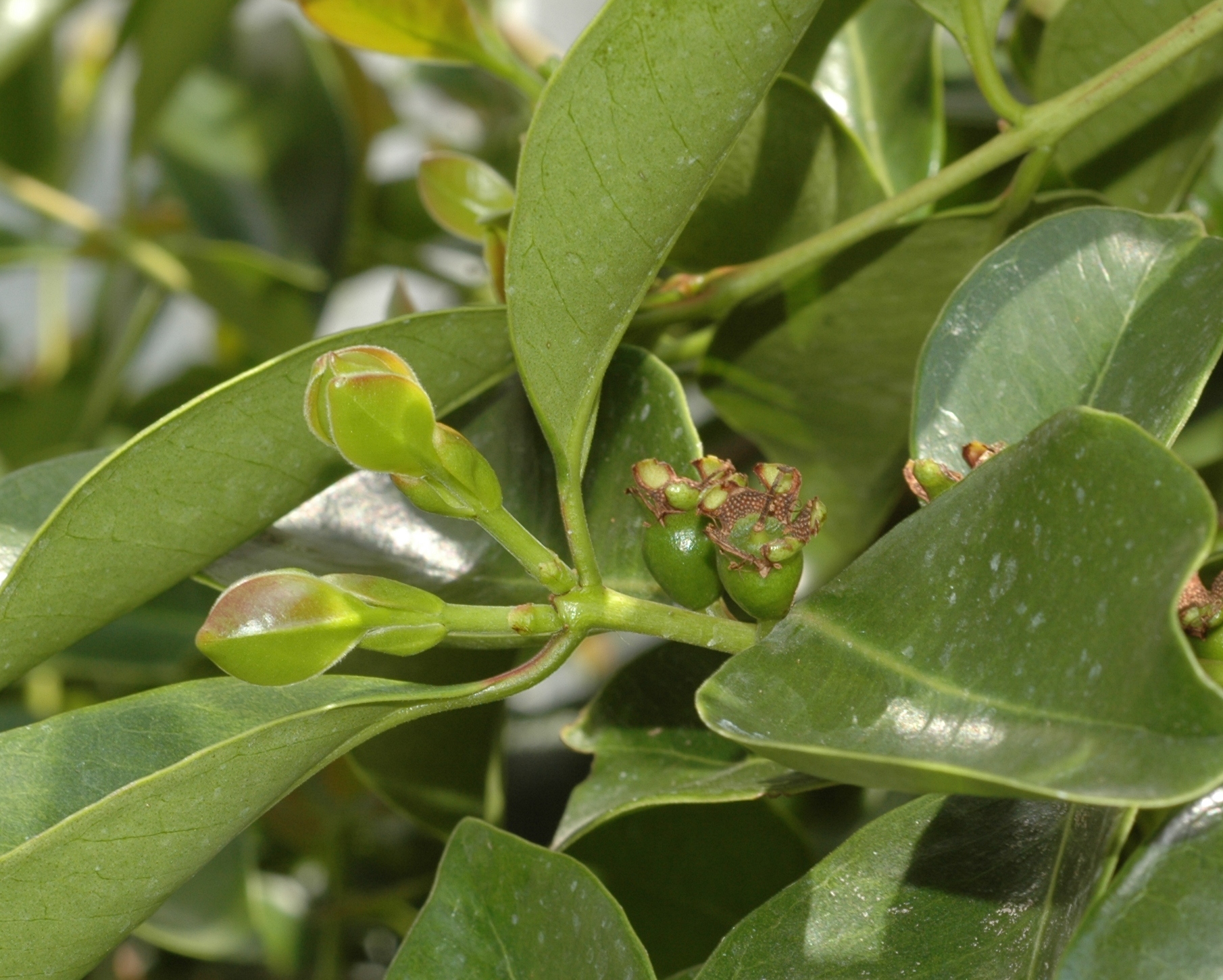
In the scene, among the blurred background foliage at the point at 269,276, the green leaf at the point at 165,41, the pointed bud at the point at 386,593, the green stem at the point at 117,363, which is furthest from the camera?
the green stem at the point at 117,363

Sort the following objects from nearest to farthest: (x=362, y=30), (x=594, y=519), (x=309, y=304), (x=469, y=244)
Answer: (x=594, y=519) < (x=362, y=30) < (x=309, y=304) < (x=469, y=244)

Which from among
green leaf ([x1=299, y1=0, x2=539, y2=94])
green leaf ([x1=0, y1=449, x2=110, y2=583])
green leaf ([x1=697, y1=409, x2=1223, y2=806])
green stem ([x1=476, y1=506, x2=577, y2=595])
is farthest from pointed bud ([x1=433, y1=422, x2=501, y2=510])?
green leaf ([x1=299, y1=0, x2=539, y2=94])

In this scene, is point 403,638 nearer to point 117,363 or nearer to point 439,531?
point 439,531

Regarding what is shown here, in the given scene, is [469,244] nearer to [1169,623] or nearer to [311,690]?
[311,690]

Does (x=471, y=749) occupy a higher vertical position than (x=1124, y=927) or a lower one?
lower

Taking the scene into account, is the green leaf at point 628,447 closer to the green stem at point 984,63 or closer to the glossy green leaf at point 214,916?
the green stem at point 984,63

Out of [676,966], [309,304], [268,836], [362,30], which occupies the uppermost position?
[362,30]

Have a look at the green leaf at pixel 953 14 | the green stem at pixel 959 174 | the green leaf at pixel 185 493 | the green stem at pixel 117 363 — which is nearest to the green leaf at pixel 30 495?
the green leaf at pixel 185 493

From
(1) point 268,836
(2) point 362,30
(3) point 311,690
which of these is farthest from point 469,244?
(3) point 311,690
